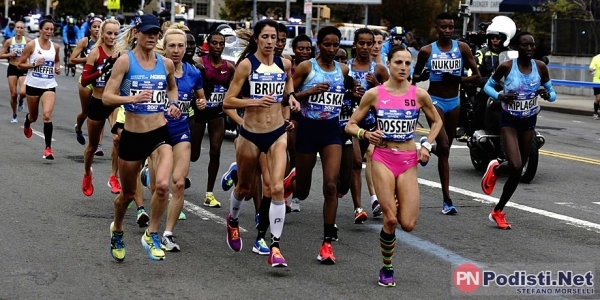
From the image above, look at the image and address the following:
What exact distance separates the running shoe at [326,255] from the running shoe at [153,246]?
129cm

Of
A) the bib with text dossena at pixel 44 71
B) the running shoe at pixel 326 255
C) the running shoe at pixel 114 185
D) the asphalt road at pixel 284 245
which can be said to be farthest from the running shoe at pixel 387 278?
the bib with text dossena at pixel 44 71

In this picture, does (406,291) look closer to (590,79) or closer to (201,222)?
(201,222)

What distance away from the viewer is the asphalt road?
8.24 metres

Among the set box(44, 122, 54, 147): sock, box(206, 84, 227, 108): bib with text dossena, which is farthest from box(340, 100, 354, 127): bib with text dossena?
box(44, 122, 54, 147): sock

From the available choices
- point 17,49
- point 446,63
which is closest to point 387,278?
point 446,63

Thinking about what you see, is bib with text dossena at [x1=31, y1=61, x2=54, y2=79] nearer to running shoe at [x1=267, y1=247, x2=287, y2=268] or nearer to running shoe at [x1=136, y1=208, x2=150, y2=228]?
running shoe at [x1=136, y1=208, x2=150, y2=228]

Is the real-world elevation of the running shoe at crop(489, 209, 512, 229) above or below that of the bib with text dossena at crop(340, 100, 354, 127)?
below

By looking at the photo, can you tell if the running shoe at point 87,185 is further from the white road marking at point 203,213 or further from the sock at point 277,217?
the sock at point 277,217

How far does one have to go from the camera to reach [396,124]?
8.73 meters

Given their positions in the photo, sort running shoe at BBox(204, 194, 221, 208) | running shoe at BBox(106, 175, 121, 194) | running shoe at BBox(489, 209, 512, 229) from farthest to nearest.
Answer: running shoe at BBox(106, 175, 121, 194) → running shoe at BBox(204, 194, 221, 208) → running shoe at BBox(489, 209, 512, 229)

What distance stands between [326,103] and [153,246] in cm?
201

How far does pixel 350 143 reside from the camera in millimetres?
10617

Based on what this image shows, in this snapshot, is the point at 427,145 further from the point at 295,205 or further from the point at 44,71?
the point at 44,71

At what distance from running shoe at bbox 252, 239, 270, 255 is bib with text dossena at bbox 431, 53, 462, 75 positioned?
12.0ft
